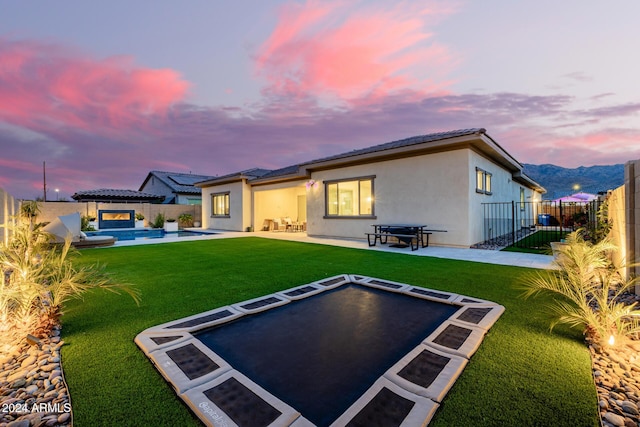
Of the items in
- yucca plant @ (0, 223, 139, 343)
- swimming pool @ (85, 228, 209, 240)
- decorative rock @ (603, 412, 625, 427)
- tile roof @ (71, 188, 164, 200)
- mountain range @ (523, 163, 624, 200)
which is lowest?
swimming pool @ (85, 228, 209, 240)

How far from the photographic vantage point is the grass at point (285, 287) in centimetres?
166

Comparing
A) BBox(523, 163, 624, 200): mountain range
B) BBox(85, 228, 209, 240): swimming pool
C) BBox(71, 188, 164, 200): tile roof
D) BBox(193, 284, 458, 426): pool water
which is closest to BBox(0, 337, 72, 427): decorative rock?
BBox(193, 284, 458, 426): pool water

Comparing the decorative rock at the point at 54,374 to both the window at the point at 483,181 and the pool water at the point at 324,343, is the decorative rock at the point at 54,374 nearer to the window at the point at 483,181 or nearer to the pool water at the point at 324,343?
the pool water at the point at 324,343

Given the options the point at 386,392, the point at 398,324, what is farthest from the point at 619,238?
the point at 386,392

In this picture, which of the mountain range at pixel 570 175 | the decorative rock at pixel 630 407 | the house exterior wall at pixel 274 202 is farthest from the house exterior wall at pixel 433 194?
the mountain range at pixel 570 175

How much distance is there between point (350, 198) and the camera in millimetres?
11867

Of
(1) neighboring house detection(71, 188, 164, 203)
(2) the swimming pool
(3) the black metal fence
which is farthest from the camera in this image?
(1) neighboring house detection(71, 188, 164, 203)

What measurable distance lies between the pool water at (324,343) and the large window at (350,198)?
24.3 feet

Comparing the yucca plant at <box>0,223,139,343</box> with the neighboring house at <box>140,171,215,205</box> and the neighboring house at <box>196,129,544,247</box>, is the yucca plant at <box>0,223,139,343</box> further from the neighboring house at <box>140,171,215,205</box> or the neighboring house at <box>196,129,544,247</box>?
the neighboring house at <box>140,171,215,205</box>

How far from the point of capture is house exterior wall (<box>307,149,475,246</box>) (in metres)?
8.78

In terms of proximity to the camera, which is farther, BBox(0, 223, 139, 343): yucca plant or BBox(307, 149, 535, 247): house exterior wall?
BBox(307, 149, 535, 247): house exterior wall

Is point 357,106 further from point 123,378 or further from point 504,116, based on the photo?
point 123,378

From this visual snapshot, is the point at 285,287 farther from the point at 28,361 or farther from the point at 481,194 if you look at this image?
the point at 481,194

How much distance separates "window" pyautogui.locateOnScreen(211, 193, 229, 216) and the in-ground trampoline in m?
14.9
